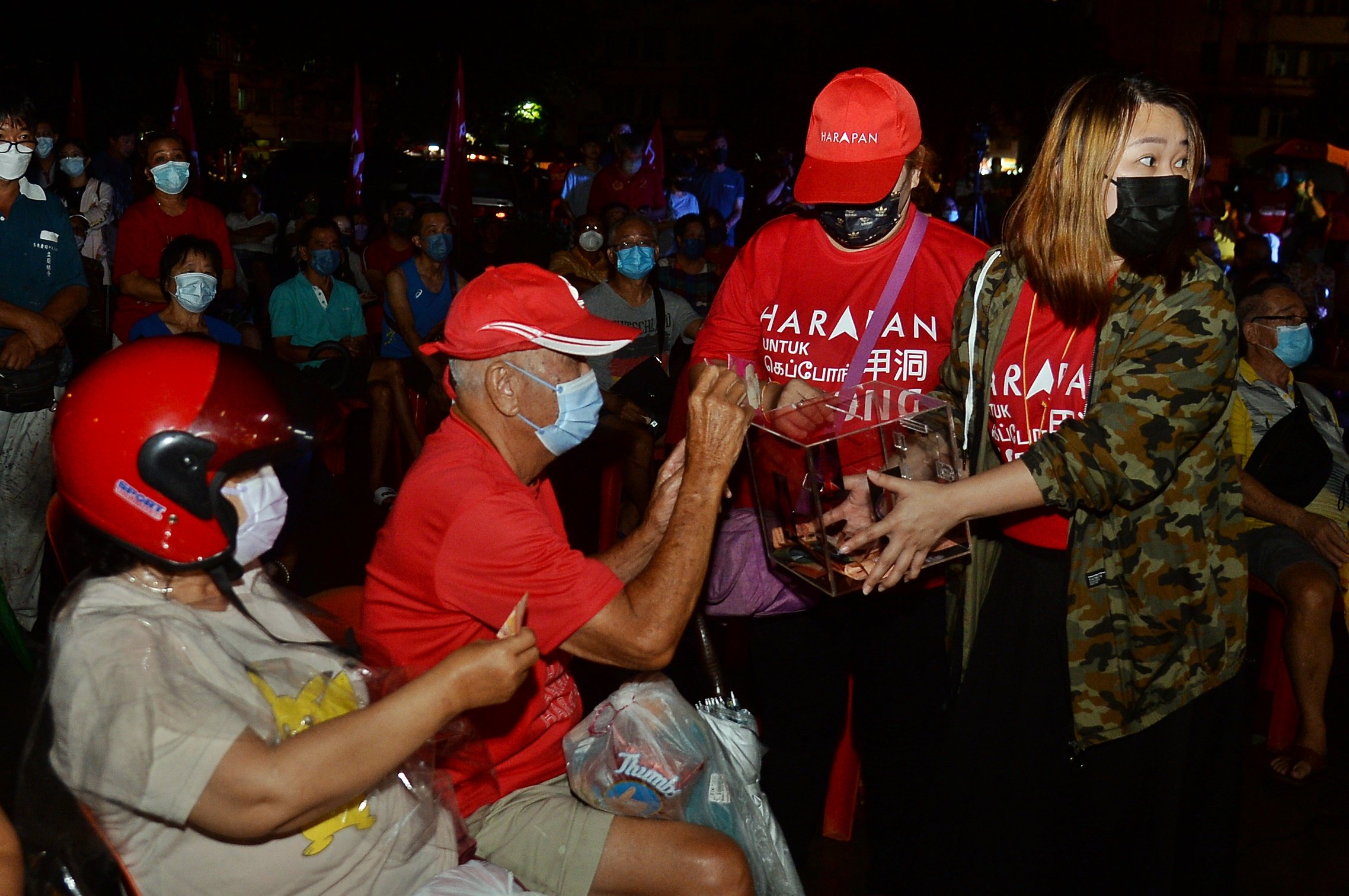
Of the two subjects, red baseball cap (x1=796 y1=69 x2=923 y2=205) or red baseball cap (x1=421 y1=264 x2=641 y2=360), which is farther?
red baseball cap (x1=796 y1=69 x2=923 y2=205)

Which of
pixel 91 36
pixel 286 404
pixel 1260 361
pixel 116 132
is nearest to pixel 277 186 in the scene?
pixel 91 36

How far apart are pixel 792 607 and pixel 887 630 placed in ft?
0.84

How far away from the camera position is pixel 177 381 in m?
1.92

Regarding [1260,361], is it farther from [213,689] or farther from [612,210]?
[612,210]

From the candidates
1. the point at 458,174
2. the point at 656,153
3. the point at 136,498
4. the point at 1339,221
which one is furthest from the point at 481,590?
the point at 1339,221

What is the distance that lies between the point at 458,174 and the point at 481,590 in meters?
10.6

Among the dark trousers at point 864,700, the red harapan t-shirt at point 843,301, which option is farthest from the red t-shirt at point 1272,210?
the dark trousers at point 864,700

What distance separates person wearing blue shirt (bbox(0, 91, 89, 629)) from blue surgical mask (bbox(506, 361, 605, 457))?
3298 mm

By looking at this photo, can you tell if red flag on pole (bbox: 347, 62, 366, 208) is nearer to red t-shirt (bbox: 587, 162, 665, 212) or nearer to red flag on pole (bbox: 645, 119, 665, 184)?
red t-shirt (bbox: 587, 162, 665, 212)

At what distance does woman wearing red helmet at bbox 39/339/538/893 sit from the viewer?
5.85 feet

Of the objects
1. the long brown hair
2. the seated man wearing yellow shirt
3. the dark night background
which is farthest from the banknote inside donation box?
the dark night background

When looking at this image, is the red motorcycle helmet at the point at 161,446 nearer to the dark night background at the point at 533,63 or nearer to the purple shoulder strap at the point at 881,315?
the purple shoulder strap at the point at 881,315

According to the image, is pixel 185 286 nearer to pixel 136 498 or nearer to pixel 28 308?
pixel 28 308

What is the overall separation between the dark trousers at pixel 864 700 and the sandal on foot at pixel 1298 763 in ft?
6.89
